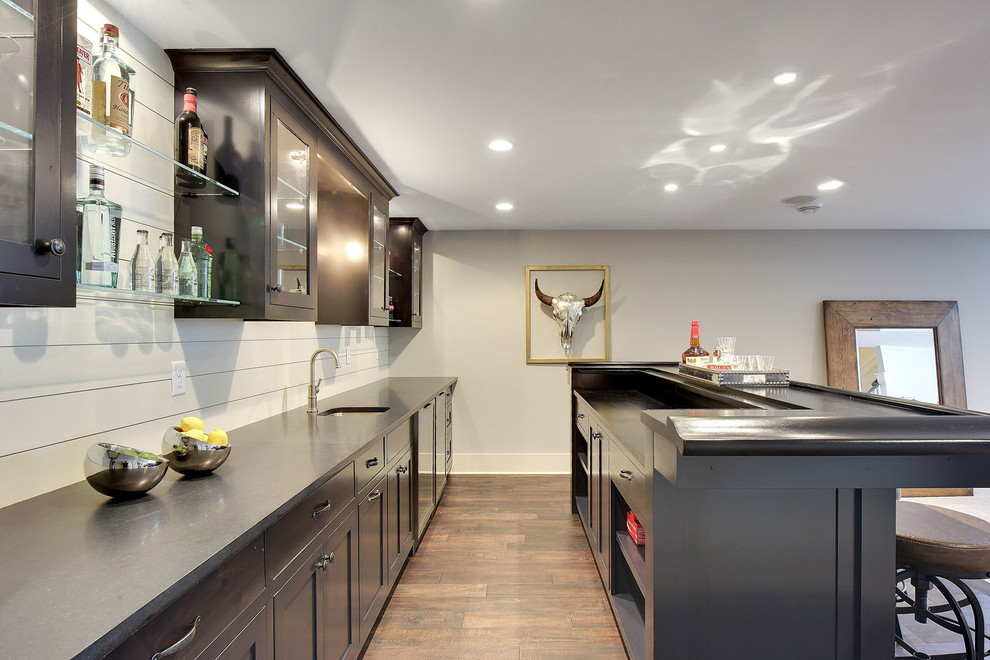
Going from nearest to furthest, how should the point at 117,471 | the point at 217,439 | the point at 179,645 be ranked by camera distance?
the point at 179,645
the point at 117,471
the point at 217,439

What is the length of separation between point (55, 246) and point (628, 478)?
178 centimetres

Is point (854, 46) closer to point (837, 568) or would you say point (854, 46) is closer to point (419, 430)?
point (837, 568)

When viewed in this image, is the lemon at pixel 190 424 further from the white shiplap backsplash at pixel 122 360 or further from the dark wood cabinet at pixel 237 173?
the dark wood cabinet at pixel 237 173

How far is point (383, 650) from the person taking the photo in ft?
7.22

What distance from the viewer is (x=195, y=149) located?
1.81 meters

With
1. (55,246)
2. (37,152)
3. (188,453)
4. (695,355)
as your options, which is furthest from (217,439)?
(695,355)

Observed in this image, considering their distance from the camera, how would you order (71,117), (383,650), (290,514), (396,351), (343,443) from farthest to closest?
(396,351)
(383,650)
(343,443)
(290,514)
(71,117)

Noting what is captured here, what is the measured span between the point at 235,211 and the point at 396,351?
3.32 m

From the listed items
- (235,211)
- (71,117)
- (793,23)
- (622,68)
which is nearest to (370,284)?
(235,211)

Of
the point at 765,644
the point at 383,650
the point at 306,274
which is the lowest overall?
the point at 383,650

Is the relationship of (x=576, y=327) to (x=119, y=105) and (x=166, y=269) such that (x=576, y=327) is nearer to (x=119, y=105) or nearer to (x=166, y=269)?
(x=166, y=269)

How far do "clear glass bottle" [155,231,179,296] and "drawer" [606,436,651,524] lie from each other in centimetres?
162

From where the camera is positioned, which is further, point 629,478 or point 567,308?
point 567,308

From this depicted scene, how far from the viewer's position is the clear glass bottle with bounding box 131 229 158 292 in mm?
1550
